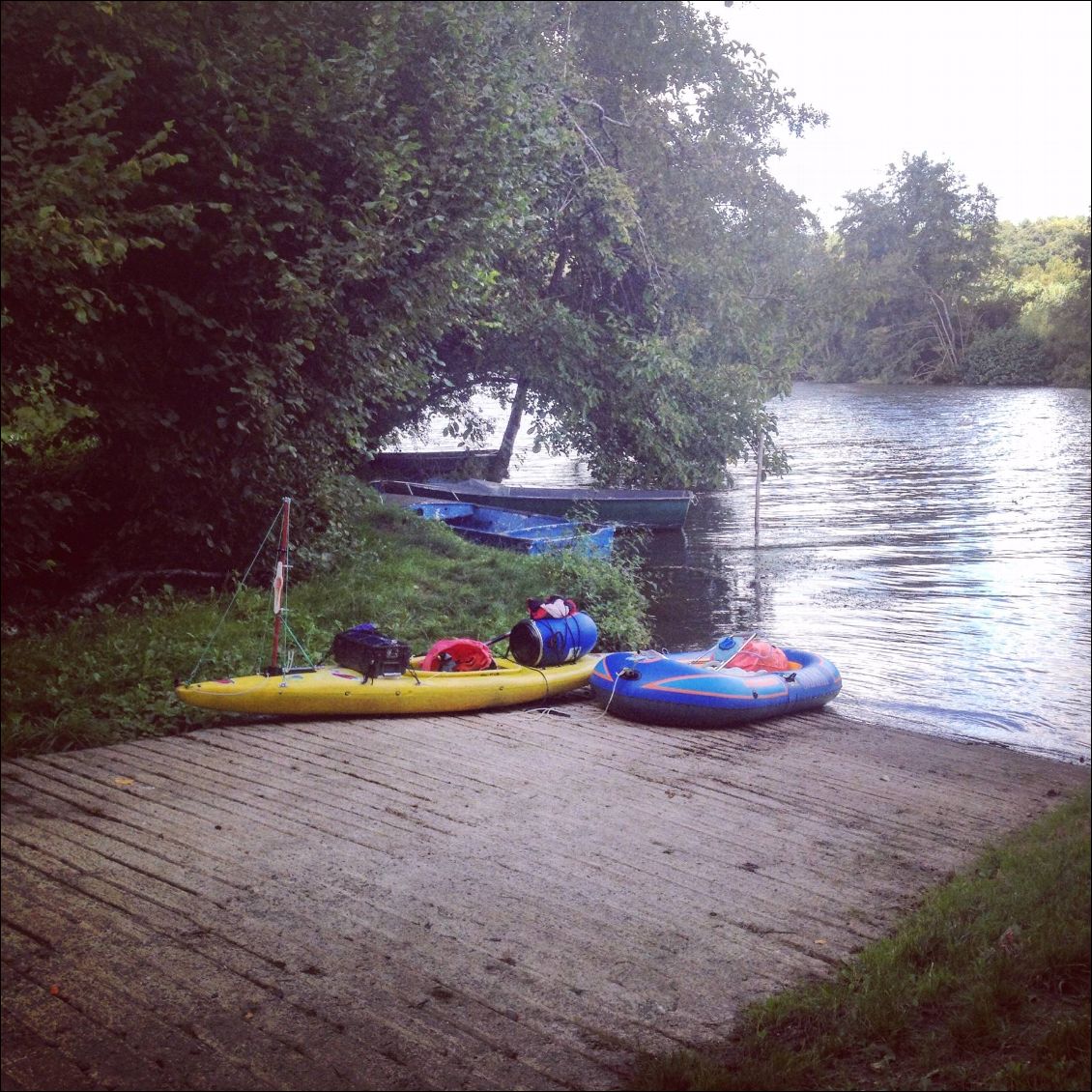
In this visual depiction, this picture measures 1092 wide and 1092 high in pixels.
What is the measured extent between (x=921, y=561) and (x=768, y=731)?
17.1 ft

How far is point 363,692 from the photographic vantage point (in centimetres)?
362

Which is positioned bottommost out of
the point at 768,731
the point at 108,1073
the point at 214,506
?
the point at 768,731

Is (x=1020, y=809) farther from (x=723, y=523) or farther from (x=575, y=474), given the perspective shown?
(x=575, y=474)

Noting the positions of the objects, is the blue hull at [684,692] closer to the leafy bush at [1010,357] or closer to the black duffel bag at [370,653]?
the black duffel bag at [370,653]

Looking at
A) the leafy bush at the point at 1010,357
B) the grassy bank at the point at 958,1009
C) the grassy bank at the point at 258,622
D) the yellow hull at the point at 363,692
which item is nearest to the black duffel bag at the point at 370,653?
the yellow hull at the point at 363,692

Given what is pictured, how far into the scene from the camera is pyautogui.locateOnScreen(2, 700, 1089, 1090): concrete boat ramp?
5.03 feet

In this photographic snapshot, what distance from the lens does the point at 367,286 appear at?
→ 4.70m

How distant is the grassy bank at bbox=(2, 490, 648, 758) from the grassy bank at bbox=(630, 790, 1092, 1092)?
7.38 ft

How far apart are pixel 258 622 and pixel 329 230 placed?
1.55 meters

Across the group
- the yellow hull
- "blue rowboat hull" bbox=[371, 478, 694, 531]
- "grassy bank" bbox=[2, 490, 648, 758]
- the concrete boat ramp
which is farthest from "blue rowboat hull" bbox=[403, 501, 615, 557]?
the concrete boat ramp

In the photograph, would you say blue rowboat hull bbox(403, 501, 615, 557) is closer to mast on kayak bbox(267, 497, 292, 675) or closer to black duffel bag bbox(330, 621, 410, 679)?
black duffel bag bbox(330, 621, 410, 679)

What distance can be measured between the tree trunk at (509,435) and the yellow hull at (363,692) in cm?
544

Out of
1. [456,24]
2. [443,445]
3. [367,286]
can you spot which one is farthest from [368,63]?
[443,445]

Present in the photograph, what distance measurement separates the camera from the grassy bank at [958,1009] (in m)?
0.88
